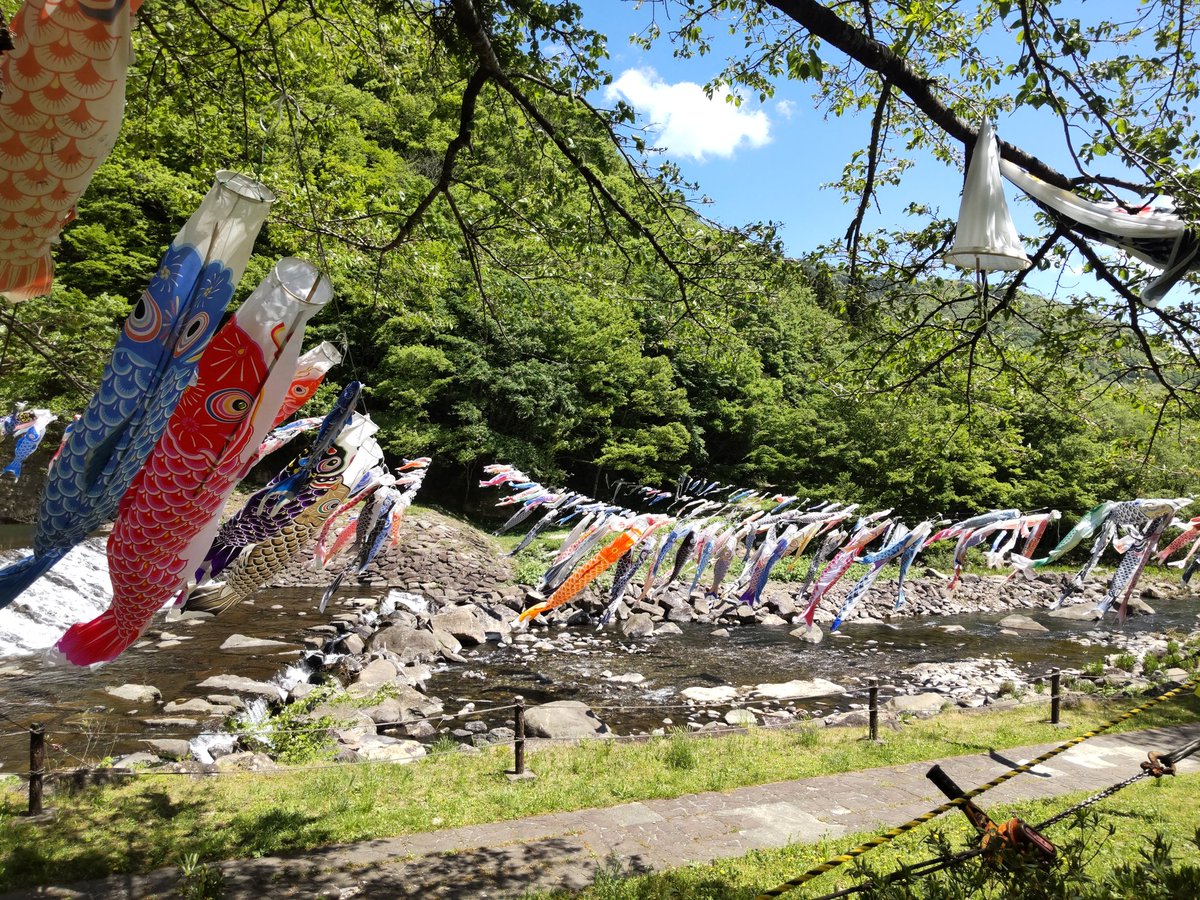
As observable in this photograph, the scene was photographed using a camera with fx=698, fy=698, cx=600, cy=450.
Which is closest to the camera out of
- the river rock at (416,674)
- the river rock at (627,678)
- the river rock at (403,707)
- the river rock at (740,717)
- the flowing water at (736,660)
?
the river rock at (403,707)

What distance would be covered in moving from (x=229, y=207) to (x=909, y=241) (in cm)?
460

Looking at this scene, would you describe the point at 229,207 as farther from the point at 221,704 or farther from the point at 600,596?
the point at 600,596

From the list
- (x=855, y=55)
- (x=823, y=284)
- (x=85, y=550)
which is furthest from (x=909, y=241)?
(x=85, y=550)

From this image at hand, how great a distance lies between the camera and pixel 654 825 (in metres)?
5.68

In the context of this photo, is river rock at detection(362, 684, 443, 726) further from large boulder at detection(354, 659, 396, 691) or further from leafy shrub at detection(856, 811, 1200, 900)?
leafy shrub at detection(856, 811, 1200, 900)

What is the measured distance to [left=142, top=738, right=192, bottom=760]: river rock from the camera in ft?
23.6

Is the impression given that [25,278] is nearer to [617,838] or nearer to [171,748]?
[617,838]

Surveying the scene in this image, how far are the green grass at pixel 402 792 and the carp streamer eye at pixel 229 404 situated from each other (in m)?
3.73

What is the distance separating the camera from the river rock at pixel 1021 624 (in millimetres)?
18656

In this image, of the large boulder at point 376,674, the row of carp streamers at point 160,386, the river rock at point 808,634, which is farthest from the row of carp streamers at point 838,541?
the river rock at point 808,634

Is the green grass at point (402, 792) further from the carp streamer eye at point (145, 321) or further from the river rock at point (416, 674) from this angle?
the river rock at point (416, 674)

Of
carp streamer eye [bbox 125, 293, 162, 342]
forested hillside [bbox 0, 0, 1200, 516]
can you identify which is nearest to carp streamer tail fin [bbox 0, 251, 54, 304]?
carp streamer eye [bbox 125, 293, 162, 342]

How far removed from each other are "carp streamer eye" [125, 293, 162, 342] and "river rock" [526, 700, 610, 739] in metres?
7.38

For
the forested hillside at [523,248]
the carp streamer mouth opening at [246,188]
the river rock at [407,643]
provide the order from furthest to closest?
the river rock at [407,643]
the forested hillside at [523,248]
the carp streamer mouth opening at [246,188]
